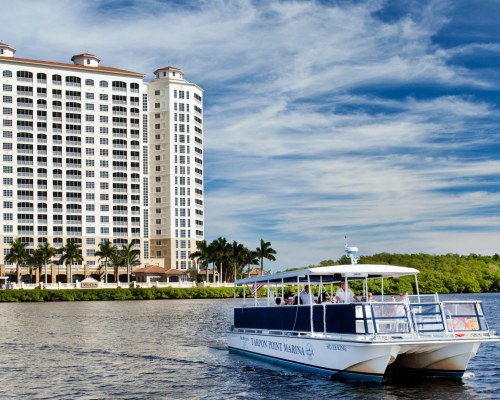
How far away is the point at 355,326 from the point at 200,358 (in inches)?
513

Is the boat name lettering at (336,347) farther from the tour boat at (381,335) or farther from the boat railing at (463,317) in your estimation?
the boat railing at (463,317)

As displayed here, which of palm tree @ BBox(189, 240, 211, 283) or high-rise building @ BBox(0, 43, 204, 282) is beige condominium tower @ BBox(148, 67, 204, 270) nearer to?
high-rise building @ BBox(0, 43, 204, 282)

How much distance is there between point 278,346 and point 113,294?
10283 centimetres

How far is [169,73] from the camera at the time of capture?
178625mm

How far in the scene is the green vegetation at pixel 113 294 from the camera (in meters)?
122

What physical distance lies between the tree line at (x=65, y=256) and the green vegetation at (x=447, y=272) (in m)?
47.5

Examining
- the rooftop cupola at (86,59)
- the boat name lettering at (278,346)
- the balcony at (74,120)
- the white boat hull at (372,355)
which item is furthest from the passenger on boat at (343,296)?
the rooftop cupola at (86,59)

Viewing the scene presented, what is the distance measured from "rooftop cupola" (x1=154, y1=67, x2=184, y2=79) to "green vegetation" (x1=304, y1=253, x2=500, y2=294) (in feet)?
213

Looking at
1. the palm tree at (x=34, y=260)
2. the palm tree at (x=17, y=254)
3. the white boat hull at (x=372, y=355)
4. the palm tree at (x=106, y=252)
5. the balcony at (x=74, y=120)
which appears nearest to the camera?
the white boat hull at (x=372, y=355)

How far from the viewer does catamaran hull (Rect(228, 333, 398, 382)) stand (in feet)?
82.0

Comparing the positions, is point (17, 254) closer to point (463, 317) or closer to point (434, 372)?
point (434, 372)

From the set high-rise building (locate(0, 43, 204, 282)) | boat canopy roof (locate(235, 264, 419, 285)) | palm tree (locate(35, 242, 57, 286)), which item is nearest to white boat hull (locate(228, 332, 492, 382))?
boat canopy roof (locate(235, 264, 419, 285))

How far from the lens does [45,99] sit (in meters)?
165

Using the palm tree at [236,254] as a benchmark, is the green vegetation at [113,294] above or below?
below
